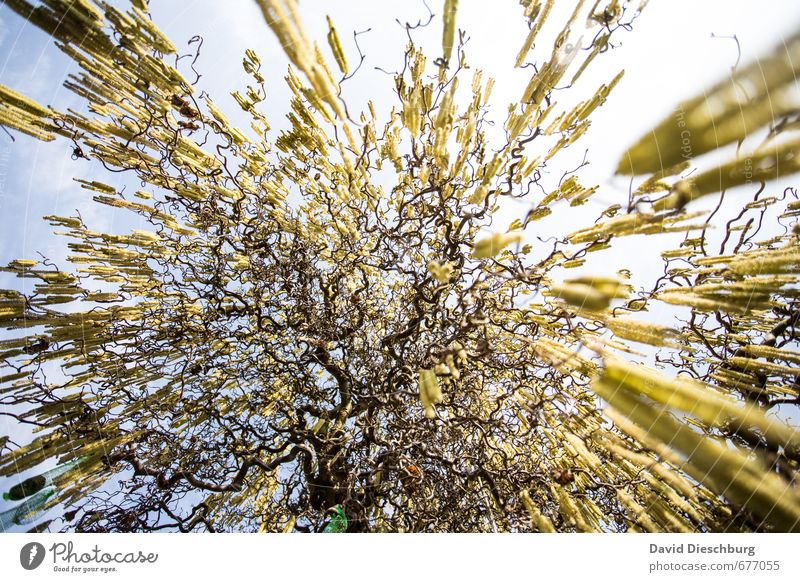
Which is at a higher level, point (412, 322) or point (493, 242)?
point (493, 242)

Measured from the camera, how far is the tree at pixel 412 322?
43.0 inches

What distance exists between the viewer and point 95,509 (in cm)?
191

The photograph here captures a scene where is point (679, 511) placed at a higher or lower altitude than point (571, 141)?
lower

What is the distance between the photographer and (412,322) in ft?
5.97

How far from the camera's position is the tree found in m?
1.09

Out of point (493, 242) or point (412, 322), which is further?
point (412, 322)

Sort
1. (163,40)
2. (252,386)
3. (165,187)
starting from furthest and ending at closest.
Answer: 1. (252,386)
2. (165,187)
3. (163,40)

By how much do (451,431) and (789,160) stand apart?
1.92 metres
